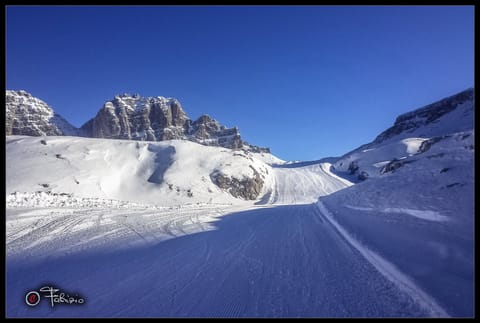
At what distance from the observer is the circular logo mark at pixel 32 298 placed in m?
3.69

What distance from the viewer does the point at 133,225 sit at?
401 inches

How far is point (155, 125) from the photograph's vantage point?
14312cm

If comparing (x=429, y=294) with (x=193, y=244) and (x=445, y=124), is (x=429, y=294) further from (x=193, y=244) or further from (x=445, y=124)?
(x=445, y=124)

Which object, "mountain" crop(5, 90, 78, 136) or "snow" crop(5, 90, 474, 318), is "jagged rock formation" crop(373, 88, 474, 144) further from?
"mountain" crop(5, 90, 78, 136)

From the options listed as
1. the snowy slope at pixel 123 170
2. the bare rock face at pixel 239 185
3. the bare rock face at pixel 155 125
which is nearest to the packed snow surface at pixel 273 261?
the snowy slope at pixel 123 170

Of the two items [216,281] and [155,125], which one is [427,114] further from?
[155,125]

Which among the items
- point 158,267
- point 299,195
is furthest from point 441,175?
point 299,195

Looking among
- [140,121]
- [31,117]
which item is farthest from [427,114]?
[31,117]

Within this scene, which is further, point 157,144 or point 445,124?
point 445,124

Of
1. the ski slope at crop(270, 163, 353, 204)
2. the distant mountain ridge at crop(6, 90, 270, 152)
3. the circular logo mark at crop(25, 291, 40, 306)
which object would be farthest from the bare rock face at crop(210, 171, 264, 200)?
the distant mountain ridge at crop(6, 90, 270, 152)

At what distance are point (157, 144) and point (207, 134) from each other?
297 feet
